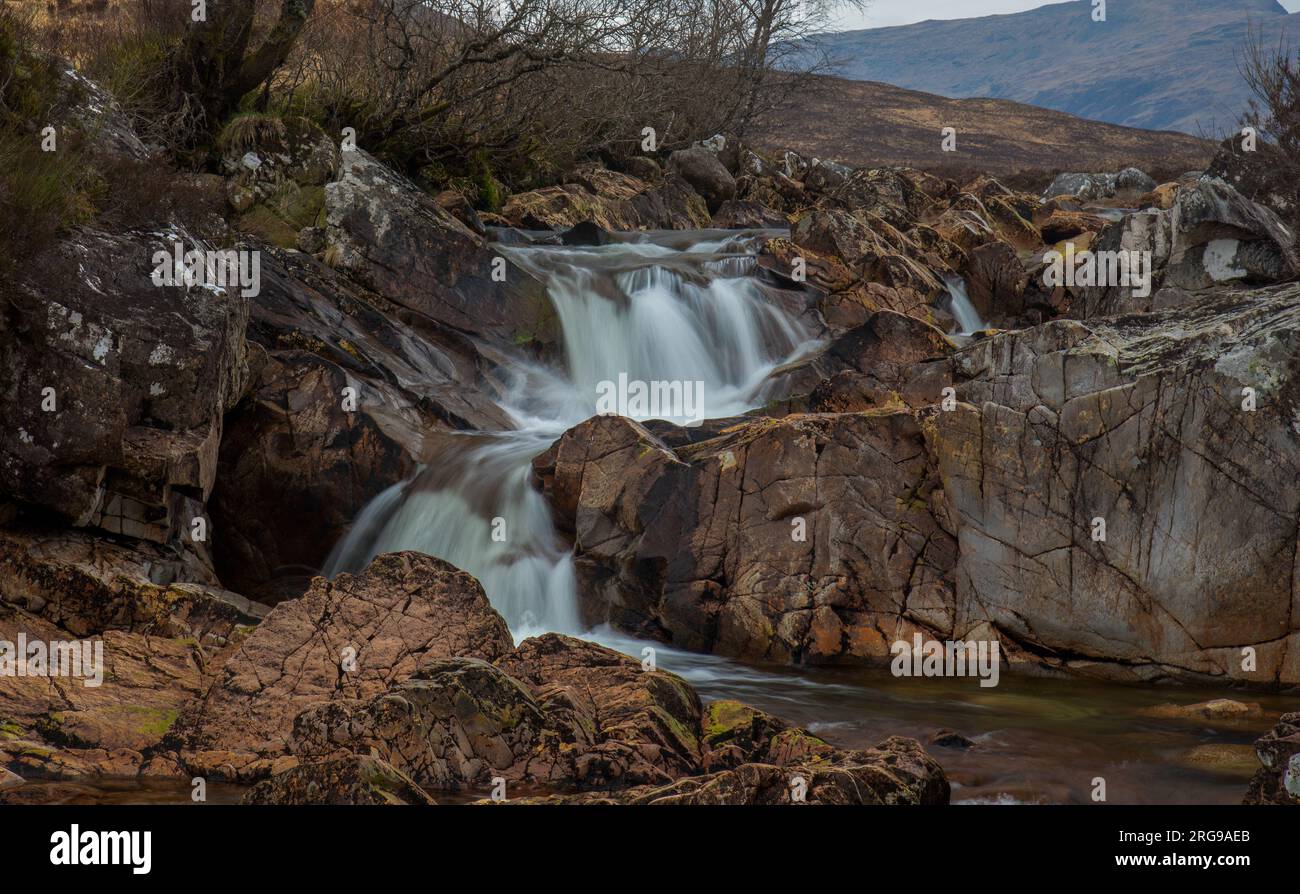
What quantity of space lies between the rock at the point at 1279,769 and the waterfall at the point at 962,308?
556 inches

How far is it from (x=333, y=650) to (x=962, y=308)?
586 inches

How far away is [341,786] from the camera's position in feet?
18.0

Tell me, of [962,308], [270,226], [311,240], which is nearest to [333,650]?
[311,240]

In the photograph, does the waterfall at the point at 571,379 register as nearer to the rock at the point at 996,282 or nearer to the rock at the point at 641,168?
the rock at the point at 996,282

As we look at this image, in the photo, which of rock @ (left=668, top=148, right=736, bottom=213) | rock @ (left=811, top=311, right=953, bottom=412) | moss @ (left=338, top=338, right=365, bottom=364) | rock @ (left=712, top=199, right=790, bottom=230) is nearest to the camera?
rock @ (left=811, top=311, right=953, bottom=412)

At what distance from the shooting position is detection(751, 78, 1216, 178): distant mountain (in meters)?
54.3

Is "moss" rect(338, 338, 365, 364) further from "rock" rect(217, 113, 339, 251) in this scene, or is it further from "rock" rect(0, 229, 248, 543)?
"rock" rect(217, 113, 339, 251)

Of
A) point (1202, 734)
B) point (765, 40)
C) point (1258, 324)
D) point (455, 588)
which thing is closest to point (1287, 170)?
point (1258, 324)

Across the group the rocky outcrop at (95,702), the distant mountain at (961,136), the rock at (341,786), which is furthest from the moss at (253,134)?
the distant mountain at (961,136)

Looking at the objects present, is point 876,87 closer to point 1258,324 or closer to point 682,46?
point 682,46

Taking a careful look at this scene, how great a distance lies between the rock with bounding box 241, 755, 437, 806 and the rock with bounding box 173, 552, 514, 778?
4.00 feet

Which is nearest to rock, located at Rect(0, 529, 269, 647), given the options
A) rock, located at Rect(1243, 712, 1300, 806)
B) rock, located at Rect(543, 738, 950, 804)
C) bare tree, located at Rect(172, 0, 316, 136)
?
rock, located at Rect(543, 738, 950, 804)

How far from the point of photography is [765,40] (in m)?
A: 36.0

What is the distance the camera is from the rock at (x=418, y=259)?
15.9 m
